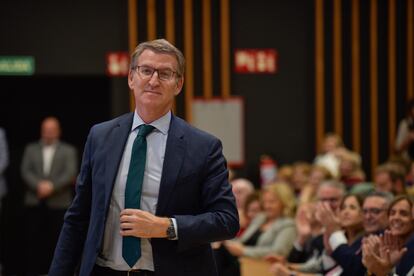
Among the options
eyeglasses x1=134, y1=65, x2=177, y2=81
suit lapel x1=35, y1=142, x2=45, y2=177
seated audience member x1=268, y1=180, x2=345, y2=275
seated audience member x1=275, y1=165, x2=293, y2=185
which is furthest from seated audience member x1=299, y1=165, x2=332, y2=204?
eyeglasses x1=134, y1=65, x2=177, y2=81

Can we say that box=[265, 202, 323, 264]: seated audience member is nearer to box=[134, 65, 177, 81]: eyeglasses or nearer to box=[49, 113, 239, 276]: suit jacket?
box=[49, 113, 239, 276]: suit jacket

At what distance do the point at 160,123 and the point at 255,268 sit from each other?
3920 millimetres

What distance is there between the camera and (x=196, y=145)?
295cm

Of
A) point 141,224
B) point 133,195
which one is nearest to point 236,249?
point 133,195

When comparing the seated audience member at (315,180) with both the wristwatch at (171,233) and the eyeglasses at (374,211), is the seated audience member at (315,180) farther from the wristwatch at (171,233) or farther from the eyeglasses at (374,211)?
the wristwatch at (171,233)

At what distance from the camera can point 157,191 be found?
2875 millimetres

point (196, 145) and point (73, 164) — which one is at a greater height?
point (196, 145)

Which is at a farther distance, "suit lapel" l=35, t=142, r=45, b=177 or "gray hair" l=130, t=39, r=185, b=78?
"suit lapel" l=35, t=142, r=45, b=177

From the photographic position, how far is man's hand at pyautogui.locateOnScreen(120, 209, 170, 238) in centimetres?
271

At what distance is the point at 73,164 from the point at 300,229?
11.9ft

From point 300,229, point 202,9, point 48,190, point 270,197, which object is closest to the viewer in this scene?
point 300,229

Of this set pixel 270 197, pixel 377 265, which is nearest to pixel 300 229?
pixel 270 197

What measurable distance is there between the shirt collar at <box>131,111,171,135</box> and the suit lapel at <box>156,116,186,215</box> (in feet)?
0.06

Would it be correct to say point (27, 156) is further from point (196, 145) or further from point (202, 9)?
point (196, 145)
